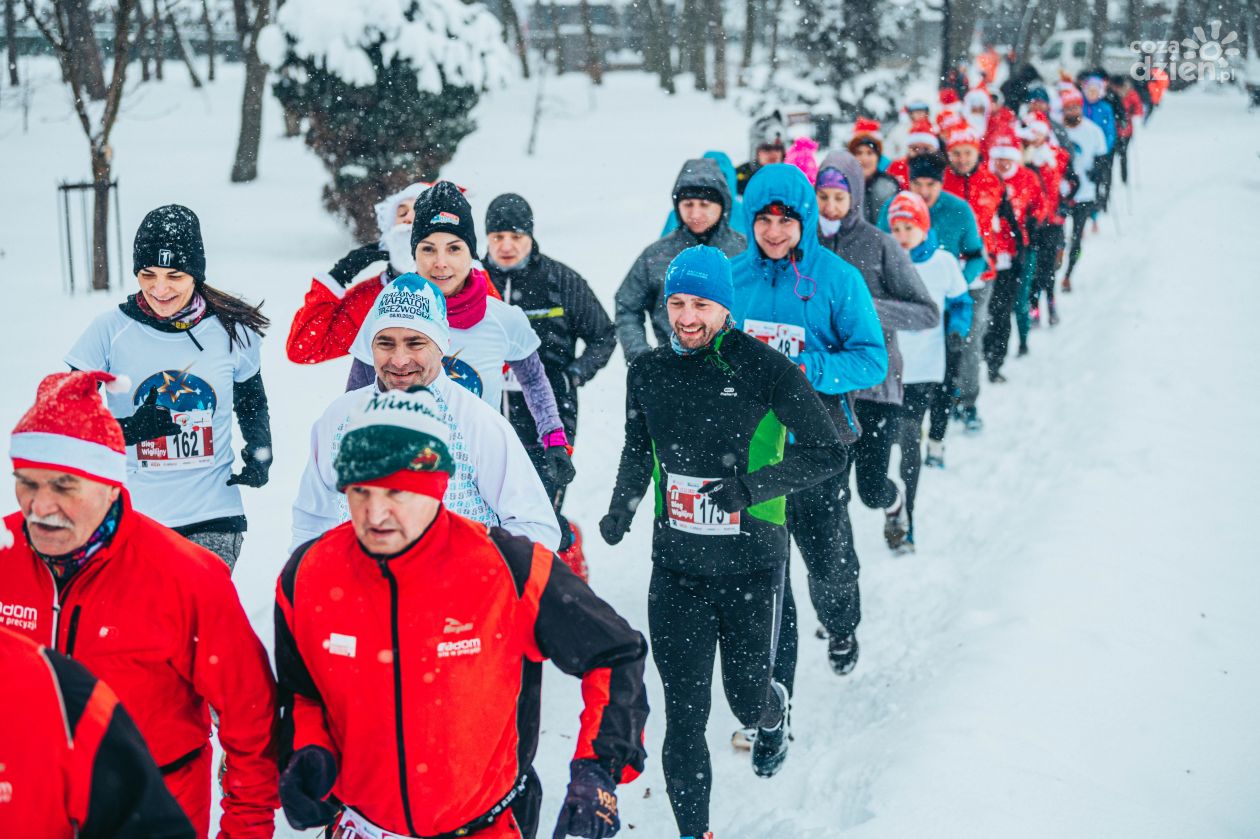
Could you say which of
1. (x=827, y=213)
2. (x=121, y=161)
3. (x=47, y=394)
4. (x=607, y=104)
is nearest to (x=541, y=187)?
(x=121, y=161)

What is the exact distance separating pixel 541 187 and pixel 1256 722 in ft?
63.6

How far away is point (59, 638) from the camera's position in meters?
2.70

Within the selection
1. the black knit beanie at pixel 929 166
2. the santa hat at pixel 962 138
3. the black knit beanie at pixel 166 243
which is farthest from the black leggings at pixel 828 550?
the santa hat at pixel 962 138

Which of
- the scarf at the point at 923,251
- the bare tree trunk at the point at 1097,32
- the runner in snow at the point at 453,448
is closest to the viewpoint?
the runner in snow at the point at 453,448

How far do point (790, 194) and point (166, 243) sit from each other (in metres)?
2.57

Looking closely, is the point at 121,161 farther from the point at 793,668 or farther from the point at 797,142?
the point at 793,668

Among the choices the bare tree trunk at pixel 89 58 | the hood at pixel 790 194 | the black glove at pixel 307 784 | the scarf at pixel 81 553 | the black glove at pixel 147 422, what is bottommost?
the black glove at pixel 307 784

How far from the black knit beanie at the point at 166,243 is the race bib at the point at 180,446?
0.55 meters

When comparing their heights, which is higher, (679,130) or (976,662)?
(679,130)

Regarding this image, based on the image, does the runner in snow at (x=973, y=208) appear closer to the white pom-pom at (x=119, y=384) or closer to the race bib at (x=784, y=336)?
the race bib at (x=784, y=336)

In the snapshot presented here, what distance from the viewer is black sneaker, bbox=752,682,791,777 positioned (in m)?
4.88

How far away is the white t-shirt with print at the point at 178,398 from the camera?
443 centimetres

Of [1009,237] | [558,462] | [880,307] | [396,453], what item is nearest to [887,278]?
[880,307]

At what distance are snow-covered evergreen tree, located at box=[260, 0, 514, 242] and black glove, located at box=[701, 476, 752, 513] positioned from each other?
1178 centimetres
